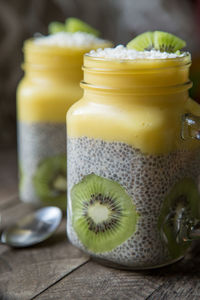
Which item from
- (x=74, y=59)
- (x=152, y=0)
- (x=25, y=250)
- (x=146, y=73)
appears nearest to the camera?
(x=146, y=73)

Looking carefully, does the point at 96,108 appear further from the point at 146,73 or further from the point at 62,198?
the point at 62,198

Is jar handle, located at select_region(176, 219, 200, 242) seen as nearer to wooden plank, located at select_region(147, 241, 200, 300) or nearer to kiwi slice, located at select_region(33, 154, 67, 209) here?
wooden plank, located at select_region(147, 241, 200, 300)

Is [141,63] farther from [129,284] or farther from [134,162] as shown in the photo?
[129,284]

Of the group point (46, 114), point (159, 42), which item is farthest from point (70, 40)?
point (159, 42)

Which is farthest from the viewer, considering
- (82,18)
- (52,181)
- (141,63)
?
(82,18)

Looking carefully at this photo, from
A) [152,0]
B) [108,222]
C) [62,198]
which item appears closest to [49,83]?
[62,198]

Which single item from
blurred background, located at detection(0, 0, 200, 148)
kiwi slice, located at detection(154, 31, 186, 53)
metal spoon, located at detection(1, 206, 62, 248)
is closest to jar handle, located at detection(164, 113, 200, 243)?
kiwi slice, located at detection(154, 31, 186, 53)
